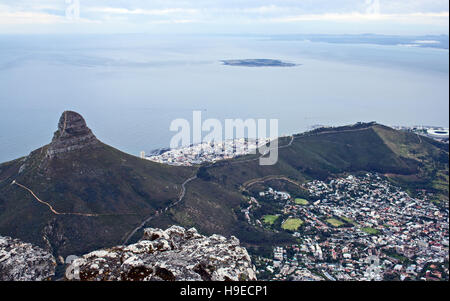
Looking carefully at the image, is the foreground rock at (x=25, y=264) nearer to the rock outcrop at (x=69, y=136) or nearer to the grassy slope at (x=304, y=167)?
the grassy slope at (x=304, y=167)

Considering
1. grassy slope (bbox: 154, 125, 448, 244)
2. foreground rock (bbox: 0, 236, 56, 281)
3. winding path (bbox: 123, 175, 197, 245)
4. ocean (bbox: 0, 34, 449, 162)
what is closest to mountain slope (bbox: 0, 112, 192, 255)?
winding path (bbox: 123, 175, 197, 245)

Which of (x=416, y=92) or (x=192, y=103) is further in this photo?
(x=416, y=92)

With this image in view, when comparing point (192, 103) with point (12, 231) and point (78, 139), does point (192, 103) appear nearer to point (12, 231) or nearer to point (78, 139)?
point (78, 139)

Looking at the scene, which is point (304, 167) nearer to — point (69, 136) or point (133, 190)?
point (133, 190)

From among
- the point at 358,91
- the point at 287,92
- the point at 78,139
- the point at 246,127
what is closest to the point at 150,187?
the point at 78,139

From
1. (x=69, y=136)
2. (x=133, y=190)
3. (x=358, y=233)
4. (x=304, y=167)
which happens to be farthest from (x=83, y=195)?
(x=304, y=167)

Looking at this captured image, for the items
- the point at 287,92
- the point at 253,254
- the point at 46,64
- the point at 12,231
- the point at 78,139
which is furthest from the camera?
the point at 46,64
